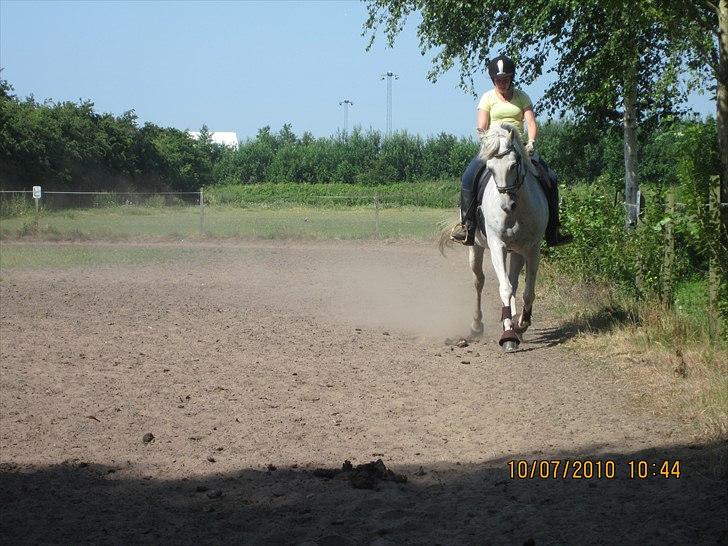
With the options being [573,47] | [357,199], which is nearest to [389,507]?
[573,47]

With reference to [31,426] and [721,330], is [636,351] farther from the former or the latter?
[31,426]

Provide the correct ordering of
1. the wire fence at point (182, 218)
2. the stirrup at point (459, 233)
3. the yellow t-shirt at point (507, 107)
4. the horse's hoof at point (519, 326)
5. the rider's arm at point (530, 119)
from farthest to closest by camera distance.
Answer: the wire fence at point (182, 218)
the stirrup at point (459, 233)
the horse's hoof at point (519, 326)
the rider's arm at point (530, 119)
the yellow t-shirt at point (507, 107)

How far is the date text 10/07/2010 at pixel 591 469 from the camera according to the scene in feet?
17.3

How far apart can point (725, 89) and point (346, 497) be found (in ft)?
17.8

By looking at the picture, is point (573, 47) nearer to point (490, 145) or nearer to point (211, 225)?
point (490, 145)

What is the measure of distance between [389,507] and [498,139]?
206 inches

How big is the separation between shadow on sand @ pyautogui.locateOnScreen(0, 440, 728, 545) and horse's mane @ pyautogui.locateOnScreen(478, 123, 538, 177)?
13.5 ft

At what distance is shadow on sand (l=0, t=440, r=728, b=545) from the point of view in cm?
449

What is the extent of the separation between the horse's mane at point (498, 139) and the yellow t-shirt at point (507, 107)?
36cm

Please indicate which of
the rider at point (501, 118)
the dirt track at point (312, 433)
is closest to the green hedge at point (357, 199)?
the dirt track at point (312, 433)

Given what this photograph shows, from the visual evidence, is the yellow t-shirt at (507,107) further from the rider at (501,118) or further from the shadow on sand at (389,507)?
the shadow on sand at (389,507)

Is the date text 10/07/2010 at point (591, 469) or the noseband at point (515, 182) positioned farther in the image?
the noseband at point (515, 182)

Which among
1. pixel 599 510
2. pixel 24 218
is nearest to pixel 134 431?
pixel 599 510

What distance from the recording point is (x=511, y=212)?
9312mm
